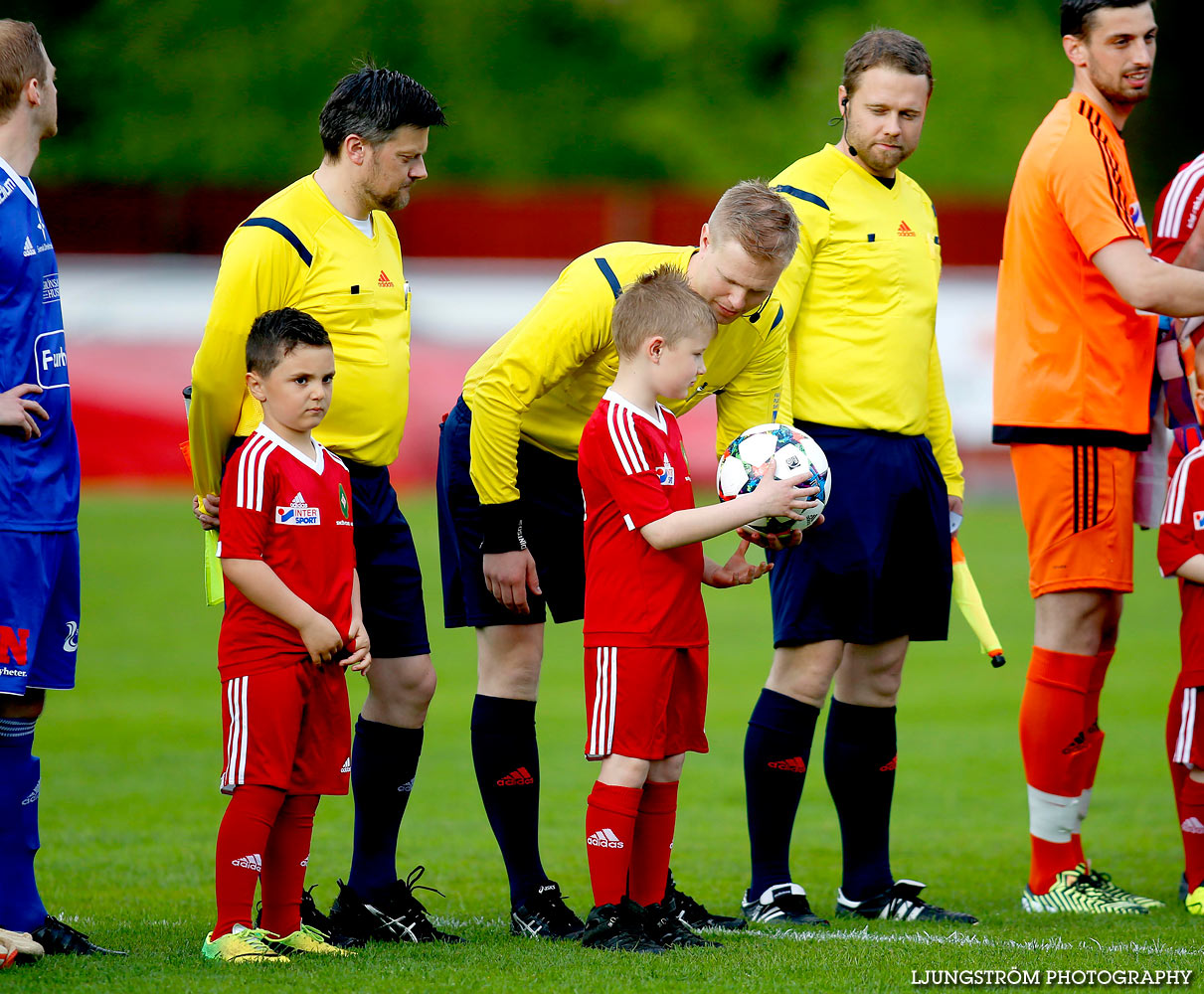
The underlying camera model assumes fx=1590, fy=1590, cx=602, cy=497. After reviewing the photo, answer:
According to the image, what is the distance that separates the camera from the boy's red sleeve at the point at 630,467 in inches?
169

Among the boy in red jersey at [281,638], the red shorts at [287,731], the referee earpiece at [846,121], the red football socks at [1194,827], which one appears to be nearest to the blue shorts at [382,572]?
the boy in red jersey at [281,638]

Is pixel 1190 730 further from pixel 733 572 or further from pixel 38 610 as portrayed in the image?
pixel 38 610

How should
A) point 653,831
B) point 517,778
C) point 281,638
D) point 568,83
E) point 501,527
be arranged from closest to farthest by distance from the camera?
point 281,638 → point 653,831 → point 501,527 → point 517,778 → point 568,83

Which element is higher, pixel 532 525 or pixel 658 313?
pixel 658 313

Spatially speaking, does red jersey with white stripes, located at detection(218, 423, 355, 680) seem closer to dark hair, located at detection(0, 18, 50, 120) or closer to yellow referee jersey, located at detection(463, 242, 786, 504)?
yellow referee jersey, located at detection(463, 242, 786, 504)

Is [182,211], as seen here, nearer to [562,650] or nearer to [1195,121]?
[562,650]

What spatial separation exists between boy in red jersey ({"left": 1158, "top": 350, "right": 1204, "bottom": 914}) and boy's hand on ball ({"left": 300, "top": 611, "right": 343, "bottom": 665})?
2.87 metres

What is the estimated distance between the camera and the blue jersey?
14.0ft

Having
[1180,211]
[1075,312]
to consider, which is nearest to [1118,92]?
[1180,211]

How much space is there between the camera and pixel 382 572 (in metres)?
4.78

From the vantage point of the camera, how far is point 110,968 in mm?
4090

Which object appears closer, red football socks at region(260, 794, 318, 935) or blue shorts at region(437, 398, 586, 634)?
red football socks at region(260, 794, 318, 935)

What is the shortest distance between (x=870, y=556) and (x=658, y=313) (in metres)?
1.24

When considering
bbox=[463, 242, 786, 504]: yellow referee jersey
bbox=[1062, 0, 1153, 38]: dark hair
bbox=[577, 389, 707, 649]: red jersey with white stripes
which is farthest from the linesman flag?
bbox=[1062, 0, 1153, 38]: dark hair
